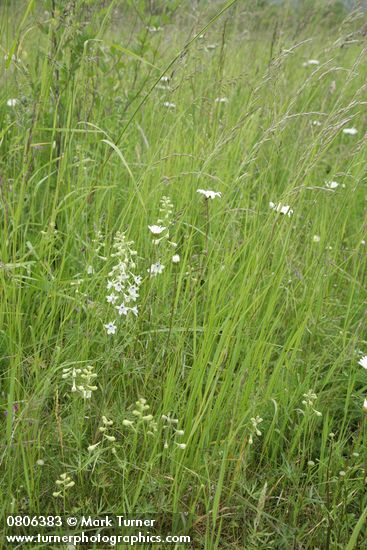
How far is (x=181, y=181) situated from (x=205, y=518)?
1.36 meters

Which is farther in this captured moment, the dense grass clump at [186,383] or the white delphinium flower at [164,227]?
the white delphinium flower at [164,227]

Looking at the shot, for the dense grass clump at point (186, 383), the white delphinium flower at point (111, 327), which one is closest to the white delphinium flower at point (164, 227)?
the dense grass clump at point (186, 383)

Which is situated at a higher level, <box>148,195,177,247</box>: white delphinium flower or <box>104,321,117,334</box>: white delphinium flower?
<box>148,195,177,247</box>: white delphinium flower

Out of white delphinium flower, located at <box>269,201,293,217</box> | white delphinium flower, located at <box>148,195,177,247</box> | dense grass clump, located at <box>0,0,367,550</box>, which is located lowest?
dense grass clump, located at <box>0,0,367,550</box>

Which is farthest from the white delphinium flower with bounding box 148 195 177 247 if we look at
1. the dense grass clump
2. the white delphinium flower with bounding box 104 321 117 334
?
the white delphinium flower with bounding box 104 321 117 334

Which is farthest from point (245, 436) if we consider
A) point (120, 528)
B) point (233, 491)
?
point (120, 528)

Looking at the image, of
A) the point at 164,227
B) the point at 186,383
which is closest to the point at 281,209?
the point at 164,227

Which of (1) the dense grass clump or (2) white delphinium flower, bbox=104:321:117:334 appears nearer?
(1) the dense grass clump

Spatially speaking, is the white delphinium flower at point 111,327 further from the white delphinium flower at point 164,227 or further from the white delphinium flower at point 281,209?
the white delphinium flower at point 281,209

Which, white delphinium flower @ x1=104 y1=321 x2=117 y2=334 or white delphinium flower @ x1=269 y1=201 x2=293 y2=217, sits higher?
white delphinium flower @ x1=269 y1=201 x2=293 y2=217

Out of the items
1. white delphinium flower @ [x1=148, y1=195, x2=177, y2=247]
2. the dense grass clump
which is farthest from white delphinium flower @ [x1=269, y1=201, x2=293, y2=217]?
white delphinium flower @ [x1=148, y1=195, x2=177, y2=247]

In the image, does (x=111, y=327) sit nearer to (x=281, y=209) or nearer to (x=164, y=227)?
(x=164, y=227)

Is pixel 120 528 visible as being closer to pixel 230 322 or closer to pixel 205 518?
pixel 205 518

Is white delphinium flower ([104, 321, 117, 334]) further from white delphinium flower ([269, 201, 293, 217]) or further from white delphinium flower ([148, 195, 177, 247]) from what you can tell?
white delphinium flower ([269, 201, 293, 217])
